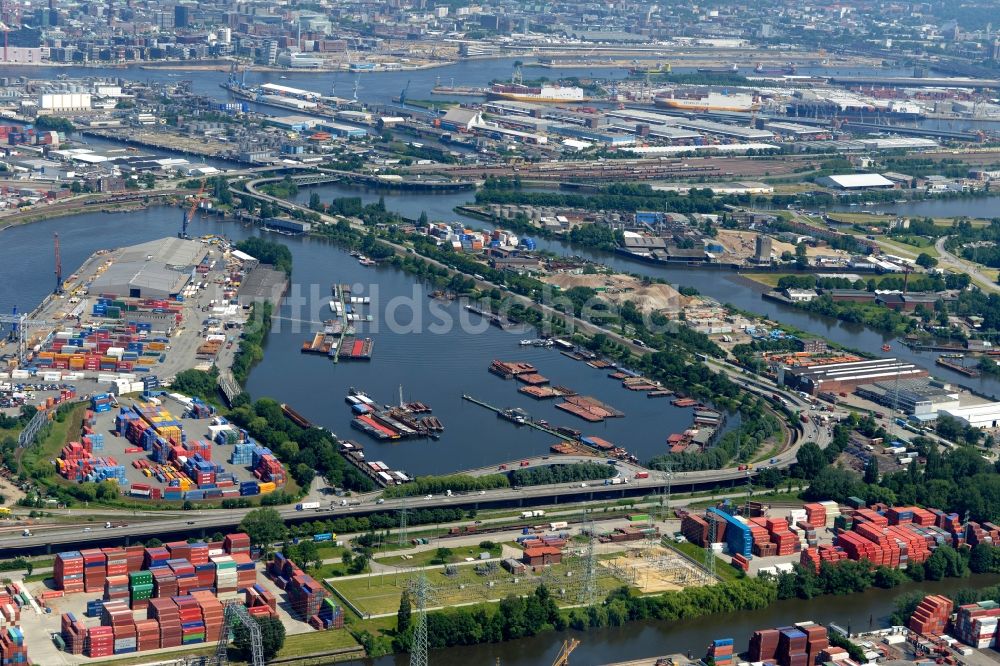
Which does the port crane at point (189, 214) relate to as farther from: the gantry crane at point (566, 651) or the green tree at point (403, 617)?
the gantry crane at point (566, 651)

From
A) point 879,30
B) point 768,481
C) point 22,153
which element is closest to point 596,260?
point 768,481

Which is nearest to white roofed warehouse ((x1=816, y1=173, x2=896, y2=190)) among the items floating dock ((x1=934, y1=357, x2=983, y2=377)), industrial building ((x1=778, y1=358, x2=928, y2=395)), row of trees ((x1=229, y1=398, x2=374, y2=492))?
floating dock ((x1=934, y1=357, x2=983, y2=377))

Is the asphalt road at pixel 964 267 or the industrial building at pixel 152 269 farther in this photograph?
the asphalt road at pixel 964 267

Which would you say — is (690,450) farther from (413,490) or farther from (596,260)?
(596,260)

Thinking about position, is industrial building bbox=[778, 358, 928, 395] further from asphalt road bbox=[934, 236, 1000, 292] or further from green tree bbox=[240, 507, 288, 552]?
green tree bbox=[240, 507, 288, 552]

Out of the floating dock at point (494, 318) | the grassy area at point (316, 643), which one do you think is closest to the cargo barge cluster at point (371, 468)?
the grassy area at point (316, 643)
